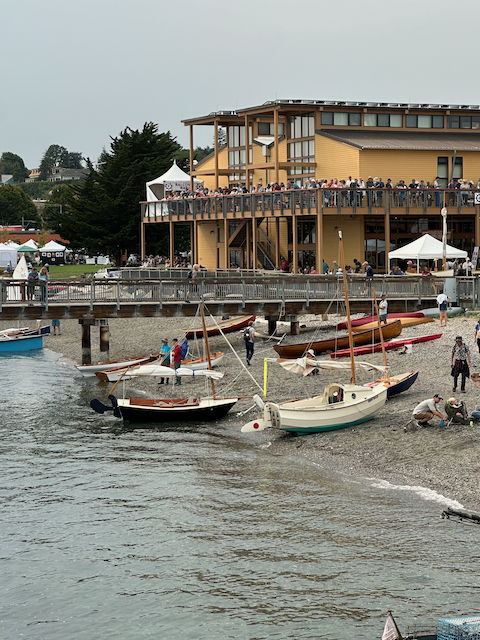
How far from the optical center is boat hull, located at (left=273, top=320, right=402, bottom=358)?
1521 inches

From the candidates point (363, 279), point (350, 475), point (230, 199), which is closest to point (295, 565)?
point (350, 475)

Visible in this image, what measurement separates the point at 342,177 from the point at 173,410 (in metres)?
32.2

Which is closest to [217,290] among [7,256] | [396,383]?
[396,383]

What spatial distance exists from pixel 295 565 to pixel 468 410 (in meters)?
10.5

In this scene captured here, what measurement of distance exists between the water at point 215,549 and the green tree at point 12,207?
6170 inches

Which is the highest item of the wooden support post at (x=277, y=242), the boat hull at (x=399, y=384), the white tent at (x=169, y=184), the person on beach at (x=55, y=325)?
the white tent at (x=169, y=184)

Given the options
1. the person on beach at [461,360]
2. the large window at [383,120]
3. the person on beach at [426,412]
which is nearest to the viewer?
the person on beach at [426,412]

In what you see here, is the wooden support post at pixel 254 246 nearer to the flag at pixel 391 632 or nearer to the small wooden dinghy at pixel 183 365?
the small wooden dinghy at pixel 183 365

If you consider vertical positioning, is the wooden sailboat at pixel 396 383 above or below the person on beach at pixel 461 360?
below

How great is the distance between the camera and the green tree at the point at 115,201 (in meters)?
84.0

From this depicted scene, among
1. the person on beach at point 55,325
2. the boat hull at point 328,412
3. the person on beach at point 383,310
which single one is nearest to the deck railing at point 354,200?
the person on beach at point 383,310

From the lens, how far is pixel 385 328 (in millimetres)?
38719

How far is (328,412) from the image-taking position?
88.9 ft

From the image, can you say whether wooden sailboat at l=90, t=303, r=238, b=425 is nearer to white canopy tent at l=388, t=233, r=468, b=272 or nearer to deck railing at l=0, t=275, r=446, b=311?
deck railing at l=0, t=275, r=446, b=311
